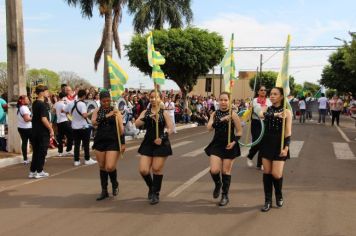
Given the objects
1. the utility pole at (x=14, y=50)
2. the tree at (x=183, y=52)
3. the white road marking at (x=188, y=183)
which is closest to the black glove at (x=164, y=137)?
the white road marking at (x=188, y=183)

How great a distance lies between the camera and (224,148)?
23.7 feet

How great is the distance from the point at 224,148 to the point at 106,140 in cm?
186

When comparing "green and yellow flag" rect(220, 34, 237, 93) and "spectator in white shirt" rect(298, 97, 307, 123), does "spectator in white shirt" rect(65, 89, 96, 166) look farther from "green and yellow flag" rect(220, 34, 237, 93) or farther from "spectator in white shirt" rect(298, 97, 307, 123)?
"spectator in white shirt" rect(298, 97, 307, 123)

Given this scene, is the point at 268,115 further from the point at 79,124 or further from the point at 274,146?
the point at 79,124

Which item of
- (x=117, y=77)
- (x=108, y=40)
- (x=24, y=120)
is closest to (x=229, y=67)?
(x=117, y=77)

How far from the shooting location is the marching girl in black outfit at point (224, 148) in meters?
7.19

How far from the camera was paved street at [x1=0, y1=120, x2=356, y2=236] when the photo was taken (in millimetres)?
6020

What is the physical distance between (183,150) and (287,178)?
5523mm

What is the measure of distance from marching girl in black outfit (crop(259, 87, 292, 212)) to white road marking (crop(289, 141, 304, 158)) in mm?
6135

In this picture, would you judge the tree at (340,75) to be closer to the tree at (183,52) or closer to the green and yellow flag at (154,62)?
the tree at (183,52)

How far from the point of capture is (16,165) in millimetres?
11945

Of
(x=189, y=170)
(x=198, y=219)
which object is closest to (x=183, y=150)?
(x=189, y=170)

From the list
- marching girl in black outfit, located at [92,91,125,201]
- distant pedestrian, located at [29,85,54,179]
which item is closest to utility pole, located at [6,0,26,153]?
distant pedestrian, located at [29,85,54,179]

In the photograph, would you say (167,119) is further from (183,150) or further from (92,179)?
(183,150)
